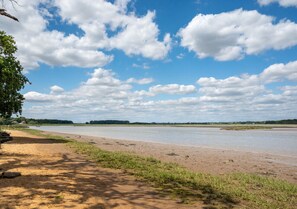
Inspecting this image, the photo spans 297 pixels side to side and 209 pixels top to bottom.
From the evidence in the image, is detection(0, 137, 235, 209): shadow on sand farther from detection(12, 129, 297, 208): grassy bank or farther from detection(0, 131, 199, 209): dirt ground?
detection(12, 129, 297, 208): grassy bank

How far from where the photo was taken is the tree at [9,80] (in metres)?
27.9

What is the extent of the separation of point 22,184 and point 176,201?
547 cm

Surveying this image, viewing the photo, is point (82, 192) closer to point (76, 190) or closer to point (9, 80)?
point (76, 190)

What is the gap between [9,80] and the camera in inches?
1160

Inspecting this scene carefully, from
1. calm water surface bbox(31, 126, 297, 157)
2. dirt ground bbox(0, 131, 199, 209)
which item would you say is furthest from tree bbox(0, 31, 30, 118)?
calm water surface bbox(31, 126, 297, 157)

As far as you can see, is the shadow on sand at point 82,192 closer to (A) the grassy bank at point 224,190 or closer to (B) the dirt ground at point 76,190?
(B) the dirt ground at point 76,190

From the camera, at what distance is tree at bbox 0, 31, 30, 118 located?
91.4 ft

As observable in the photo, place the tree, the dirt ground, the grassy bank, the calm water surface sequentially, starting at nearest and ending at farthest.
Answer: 1. the dirt ground
2. the grassy bank
3. the tree
4. the calm water surface

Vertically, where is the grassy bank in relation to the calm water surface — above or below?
below

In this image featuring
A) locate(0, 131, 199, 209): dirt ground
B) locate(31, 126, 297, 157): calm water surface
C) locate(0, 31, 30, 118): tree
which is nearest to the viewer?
locate(0, 131, 199, 209): dirt ground

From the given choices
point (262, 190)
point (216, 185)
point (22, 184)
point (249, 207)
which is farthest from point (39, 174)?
point (262, 190)

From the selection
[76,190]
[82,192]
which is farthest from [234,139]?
[82,192]

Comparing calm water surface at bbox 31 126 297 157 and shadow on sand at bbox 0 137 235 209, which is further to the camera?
calm water surface at bbox 31 126 297 157

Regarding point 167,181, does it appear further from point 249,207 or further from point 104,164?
point 104,164
